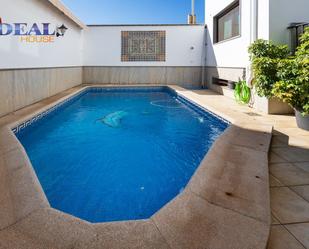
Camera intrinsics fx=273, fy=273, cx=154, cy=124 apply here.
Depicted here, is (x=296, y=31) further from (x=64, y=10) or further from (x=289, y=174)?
(x=64, y=10)

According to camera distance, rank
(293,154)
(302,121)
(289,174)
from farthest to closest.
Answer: (302,121)
(293,154)
(289,174)

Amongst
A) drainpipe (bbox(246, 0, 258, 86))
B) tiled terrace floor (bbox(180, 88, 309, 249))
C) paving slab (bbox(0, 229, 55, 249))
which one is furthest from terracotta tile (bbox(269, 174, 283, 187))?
drainpipe (bbox(246, 0, 258, 86))

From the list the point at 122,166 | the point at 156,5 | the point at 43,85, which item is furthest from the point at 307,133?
the point at 156,5

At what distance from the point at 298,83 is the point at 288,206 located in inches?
121

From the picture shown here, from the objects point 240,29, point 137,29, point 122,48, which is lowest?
point 240,29

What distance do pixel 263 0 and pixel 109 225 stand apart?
6.26m

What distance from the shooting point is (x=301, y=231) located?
1911 mm

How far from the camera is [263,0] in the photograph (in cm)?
624

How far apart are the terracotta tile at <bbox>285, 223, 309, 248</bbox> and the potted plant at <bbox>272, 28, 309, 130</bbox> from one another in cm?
296

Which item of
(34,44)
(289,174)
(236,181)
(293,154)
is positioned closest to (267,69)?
(293,154)

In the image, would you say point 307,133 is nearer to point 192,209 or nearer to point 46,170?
point 192,209

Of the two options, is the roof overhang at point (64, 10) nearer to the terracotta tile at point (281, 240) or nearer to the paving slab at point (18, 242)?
the paving slab at point (18, 242)

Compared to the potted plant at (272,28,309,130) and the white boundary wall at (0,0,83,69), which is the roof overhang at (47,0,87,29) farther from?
the potted plant at (272,28,309,130)

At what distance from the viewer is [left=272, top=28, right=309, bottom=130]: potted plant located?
4496mm
